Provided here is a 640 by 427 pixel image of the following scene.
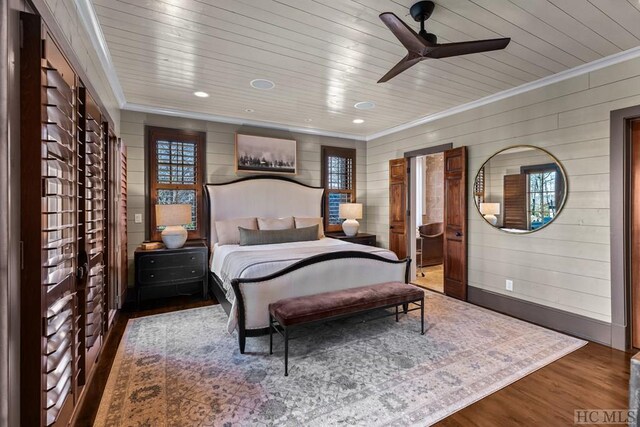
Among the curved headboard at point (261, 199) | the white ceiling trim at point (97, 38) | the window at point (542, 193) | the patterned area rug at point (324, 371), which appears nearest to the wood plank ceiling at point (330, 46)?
the white ceiling trim at point (97, 38)

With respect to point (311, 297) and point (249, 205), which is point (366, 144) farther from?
point (311, 297)

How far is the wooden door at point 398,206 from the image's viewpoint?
17.3ft

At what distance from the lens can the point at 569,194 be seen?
126 inches

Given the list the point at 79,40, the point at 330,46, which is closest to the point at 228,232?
the point at 79,40

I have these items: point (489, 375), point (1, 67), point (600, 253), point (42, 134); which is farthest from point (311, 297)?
point (600, 253)

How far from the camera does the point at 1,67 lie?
104 centimetres

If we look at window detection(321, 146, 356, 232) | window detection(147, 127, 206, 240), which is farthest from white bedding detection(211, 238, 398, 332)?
window detection(321, 146, 356, 232)

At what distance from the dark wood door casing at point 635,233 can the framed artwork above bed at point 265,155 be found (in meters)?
4.26

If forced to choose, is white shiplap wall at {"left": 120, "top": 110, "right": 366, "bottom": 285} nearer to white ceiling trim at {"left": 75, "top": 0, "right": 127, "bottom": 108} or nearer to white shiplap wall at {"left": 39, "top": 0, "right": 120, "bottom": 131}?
white ceiling trim at {"left": 75, "top": 0, "right": 127, "bottom": 108}

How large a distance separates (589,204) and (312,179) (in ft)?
12.9

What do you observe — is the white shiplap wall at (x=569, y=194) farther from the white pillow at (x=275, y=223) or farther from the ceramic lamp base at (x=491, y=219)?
the white pillow at (x=275, y=223)

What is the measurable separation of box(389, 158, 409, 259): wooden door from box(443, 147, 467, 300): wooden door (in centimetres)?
85

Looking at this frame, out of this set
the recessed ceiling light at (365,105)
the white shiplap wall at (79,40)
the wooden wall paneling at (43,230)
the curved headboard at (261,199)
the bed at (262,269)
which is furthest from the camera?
the curved headboard at (261,199)

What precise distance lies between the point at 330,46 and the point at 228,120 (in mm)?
2719
